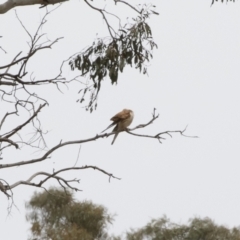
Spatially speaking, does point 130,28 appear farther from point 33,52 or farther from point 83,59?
point 33,52

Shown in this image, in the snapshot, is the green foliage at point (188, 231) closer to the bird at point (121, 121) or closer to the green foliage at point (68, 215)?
the green foliage at point (68, 215)

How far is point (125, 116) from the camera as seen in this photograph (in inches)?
263

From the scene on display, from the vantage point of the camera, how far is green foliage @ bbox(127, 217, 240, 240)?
18.1 m

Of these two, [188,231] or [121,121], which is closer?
[121,121]

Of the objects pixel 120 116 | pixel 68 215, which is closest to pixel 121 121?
pixel 120 116

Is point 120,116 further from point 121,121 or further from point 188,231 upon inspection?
point 188,231

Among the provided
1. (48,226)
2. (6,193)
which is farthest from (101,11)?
(48,226)

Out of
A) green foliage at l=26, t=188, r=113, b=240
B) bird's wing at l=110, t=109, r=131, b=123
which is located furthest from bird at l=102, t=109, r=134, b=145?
green foliage at l=26, t=188, r=113, b=240

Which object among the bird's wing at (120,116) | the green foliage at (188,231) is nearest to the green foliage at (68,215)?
the green foliage at (188,231)

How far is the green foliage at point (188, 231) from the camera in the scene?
711 inches

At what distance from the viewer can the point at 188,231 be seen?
60.1 ft

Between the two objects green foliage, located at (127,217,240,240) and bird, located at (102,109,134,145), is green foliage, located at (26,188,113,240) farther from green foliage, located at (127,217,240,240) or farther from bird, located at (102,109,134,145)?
bird, located at (102,109,134,145)

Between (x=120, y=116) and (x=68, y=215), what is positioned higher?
(x=68, y=215)

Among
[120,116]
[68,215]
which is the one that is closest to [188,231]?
[68,215]
